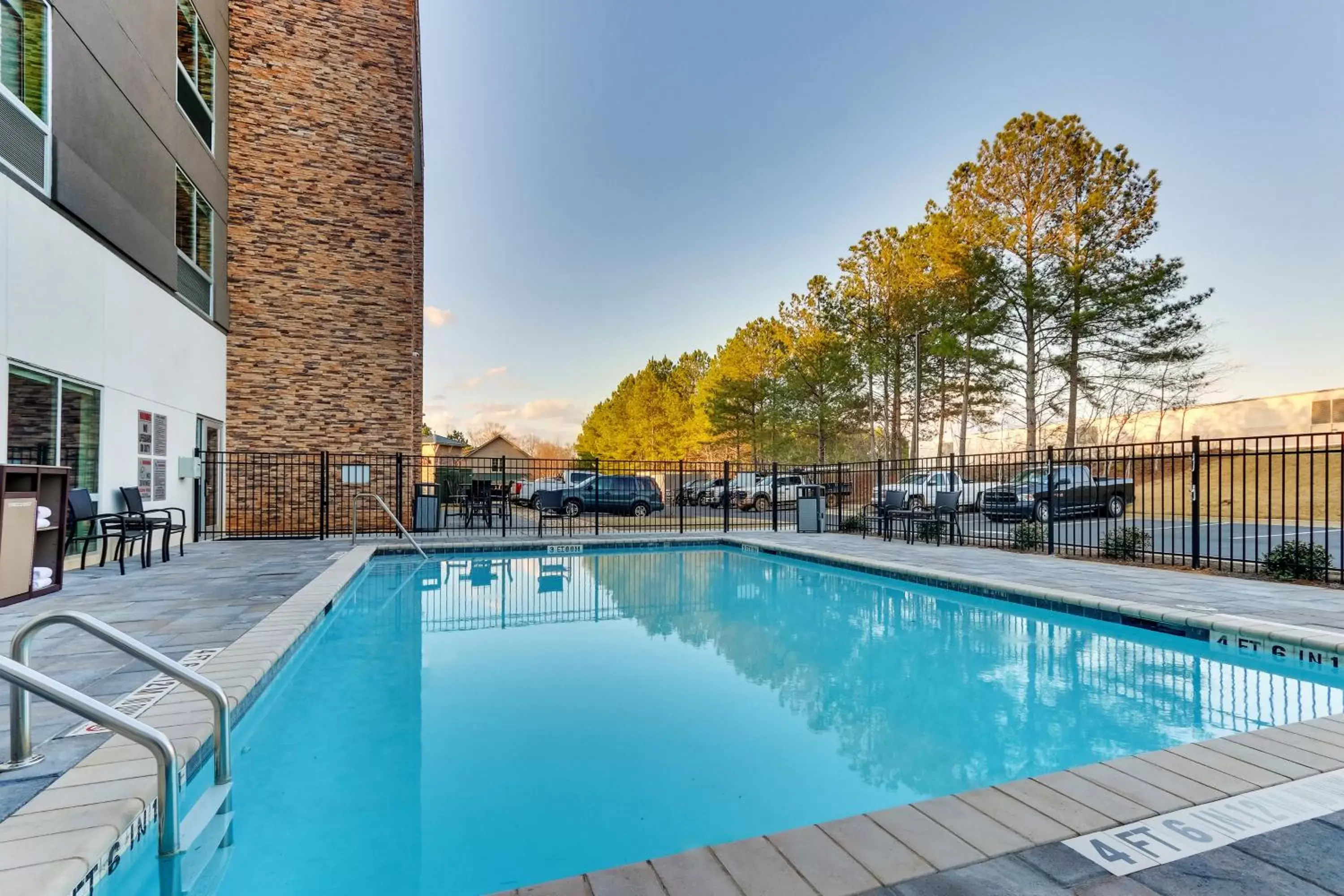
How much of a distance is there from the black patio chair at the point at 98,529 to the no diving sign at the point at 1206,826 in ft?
25.9

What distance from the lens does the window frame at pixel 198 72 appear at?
30.5 ft

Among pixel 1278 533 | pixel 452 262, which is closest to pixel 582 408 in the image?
pixel 452 262

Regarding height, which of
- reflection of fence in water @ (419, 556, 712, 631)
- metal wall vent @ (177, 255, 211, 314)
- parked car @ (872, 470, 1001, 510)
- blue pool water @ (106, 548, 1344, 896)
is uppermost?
metal wall vent @ (177, 255, 211, 314)

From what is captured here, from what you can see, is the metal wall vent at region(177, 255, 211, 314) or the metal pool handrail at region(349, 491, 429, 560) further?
the metal pool handrail at region(349, 491, 429, 560)

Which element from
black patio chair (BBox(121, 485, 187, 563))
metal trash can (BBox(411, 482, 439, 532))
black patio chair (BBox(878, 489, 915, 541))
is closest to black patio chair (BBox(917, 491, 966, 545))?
black patio chair (BBox(878, 489, 915, 541))

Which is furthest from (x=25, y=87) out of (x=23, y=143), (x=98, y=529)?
(x=98, y=529)

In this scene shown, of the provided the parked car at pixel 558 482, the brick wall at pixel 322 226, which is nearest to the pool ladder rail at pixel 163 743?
the brick wall at pixel 322 226

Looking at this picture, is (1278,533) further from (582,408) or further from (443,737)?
(582,408)

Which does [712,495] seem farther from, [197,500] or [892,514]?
[197,500]

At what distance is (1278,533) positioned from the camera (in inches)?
514

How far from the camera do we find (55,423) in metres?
6.20

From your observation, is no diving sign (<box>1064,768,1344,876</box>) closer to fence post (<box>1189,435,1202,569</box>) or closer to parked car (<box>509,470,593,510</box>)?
fence post (<box>1189,435,1202,569</box>)

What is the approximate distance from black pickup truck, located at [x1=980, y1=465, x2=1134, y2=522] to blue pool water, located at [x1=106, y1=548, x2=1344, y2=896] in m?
8.01

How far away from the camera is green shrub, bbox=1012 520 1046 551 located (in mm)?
9992
